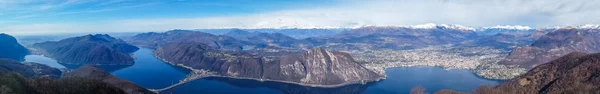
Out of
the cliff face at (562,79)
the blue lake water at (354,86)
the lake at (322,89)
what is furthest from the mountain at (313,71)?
the cliff face at (562,79)

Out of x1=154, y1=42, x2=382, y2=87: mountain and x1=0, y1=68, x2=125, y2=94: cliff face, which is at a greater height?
x1=0, y1=68, x2=125, y2=94: cliff face

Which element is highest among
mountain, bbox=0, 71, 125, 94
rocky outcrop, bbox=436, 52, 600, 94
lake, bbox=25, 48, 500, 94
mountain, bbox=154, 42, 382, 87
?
mountain, bbox=0, 71, 125, 94

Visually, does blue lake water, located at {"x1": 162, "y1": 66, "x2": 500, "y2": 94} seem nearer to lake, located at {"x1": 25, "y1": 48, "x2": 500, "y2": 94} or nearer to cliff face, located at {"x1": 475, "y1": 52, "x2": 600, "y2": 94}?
lake, located at {"x1": 25, "y1": 48, "x2": 500, "y2": 94}

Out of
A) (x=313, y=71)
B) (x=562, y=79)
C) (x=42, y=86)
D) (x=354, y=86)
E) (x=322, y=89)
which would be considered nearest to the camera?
(x=42, y=86)

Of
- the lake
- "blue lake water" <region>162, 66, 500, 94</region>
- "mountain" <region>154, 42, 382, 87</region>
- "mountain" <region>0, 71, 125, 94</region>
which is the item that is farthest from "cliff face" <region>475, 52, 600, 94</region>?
"mountain" <region>154, 42, 382, 87</region>

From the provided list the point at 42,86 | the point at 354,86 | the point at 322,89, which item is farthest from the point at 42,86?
the point at 354,86

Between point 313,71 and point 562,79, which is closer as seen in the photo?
point 562,79

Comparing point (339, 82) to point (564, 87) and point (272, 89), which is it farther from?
point (564, 87)

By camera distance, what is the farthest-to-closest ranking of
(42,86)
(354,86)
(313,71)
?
(313,71) < (354,86) < (42,86)

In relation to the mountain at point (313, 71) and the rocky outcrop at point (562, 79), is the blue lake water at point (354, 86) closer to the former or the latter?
the mountain at point (313, 71)

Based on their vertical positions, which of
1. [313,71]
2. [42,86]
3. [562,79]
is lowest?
[313,71]

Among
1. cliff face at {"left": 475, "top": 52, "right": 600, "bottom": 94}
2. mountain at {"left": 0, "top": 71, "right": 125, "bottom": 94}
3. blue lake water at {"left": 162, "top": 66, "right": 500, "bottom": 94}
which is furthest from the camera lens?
blue lake water at {"left": 162, "top": 66, "right": 500, "bottom": 94}

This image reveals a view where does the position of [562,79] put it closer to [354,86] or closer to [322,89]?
[354,86]
